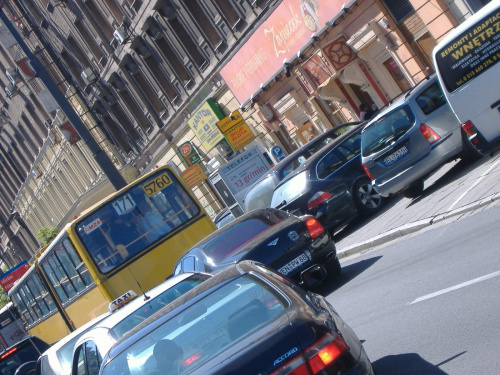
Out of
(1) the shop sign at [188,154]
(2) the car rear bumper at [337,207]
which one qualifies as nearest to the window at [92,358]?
(2) the car rear bumper at [337,207]

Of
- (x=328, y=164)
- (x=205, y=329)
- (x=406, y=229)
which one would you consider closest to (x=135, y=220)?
(x=328, y=164)

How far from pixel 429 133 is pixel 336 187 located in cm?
302

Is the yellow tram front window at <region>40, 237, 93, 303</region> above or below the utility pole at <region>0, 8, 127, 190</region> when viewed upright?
below

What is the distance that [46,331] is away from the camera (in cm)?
2623

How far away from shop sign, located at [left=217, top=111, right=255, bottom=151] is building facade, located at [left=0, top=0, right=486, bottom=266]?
8 centimetres

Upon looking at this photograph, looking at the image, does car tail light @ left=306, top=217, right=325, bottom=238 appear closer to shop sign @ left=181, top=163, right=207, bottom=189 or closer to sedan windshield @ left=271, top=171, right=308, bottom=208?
sedan windshield @ left=271, top=171, right=308, bottom=208

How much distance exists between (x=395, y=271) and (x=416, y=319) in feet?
8.47

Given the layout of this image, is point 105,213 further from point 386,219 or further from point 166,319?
point 166,319

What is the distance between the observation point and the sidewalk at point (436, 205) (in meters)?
10.9

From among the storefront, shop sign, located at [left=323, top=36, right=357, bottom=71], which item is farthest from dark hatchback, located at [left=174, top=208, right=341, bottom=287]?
shop sign, located at [left=323, top=36, right=357, bottom=71]

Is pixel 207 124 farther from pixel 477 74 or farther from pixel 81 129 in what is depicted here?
pixel 477 74

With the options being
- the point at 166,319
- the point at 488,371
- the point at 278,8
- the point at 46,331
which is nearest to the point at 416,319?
the point at 488,371

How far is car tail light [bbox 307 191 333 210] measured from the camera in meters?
16.2

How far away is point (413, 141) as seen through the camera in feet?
45.3
